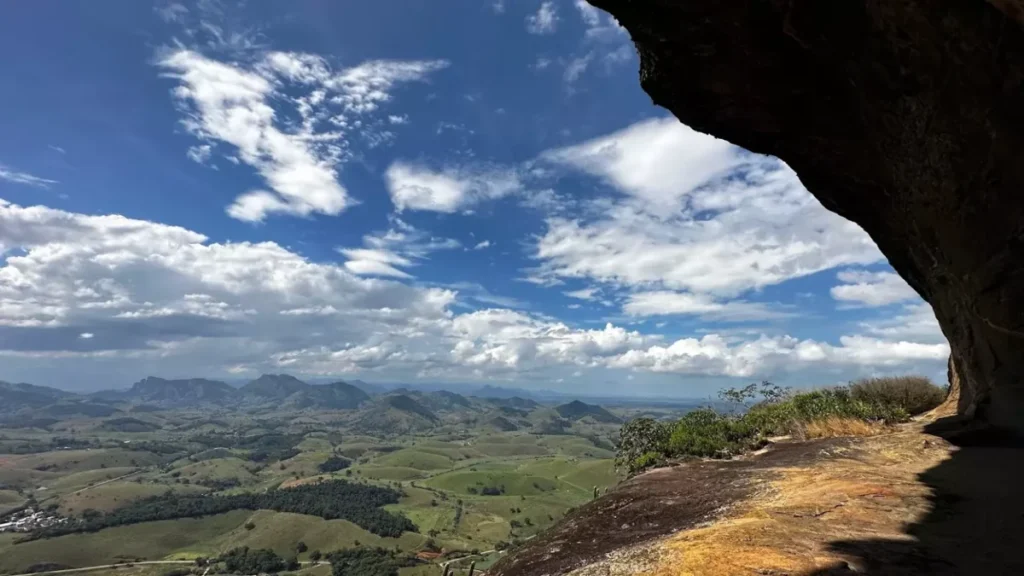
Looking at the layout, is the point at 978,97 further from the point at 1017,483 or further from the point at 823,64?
the point at 1017,483

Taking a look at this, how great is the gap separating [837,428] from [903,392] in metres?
10.3

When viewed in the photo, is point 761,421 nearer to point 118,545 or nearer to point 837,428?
point 837,428

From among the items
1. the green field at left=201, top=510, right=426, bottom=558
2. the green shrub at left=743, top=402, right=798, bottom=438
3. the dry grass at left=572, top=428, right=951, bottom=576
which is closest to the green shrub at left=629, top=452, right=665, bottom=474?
the green shrub at left=743, top=402, right=798, bottom=438

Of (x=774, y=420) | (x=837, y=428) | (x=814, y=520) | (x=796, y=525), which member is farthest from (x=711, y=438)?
(x=796, y=525)

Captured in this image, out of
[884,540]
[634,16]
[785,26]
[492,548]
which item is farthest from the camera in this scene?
[492,548]

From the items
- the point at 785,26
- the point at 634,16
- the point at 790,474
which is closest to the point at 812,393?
the point at 790,474

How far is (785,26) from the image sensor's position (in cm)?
1645

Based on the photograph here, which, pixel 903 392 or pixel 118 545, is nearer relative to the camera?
pixel 903 392

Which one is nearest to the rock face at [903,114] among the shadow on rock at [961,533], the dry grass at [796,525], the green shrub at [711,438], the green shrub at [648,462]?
the shadow on rock at [961,533]

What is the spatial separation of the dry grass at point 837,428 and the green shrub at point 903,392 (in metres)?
5.57

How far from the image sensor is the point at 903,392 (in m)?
25.4

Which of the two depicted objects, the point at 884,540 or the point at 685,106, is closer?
the point at 884,540

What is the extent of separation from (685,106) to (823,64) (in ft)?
15.8

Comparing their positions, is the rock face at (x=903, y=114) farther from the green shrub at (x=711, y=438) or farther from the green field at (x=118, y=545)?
the green field at (x=118, y=545)
